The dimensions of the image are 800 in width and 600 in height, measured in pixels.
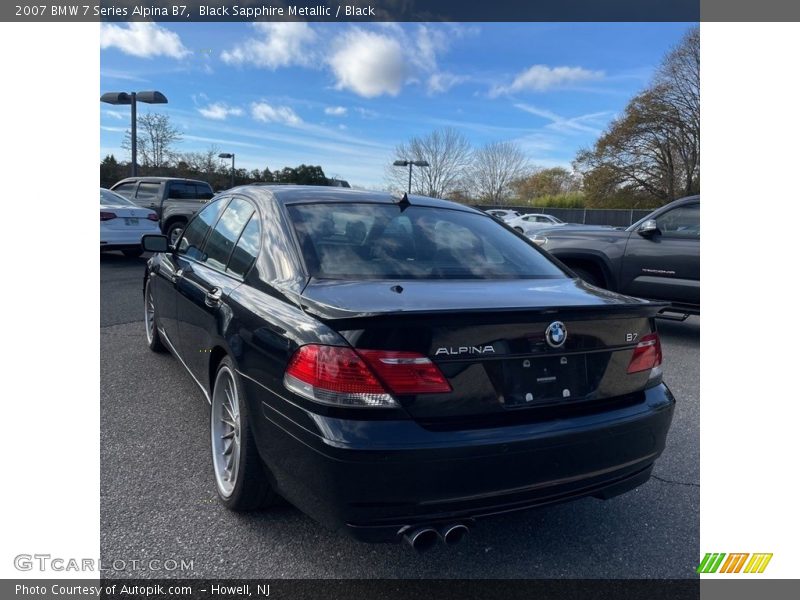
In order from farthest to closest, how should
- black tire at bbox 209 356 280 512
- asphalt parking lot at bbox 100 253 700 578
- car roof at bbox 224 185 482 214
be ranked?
car roof at bbox 224 185 482 214 < black tire at bbox 209 356 280 512 < asphalt parking lot at bbox 100 253 700 578

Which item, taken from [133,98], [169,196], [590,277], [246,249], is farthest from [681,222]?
[133,98]

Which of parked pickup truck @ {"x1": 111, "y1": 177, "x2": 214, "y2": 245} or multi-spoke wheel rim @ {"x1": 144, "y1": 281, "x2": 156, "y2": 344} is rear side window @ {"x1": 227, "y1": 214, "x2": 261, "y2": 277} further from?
parked pickup truck @ {"x1": 111, "y1": 177, "x2": 214, "y2": 245}

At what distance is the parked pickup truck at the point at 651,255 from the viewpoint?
6.86m

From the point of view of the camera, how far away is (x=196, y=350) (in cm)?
342

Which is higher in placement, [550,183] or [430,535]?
[550,183]

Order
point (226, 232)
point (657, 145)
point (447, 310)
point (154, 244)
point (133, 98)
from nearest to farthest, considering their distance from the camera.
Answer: point (447, 310) → point (226, 232) → point (154, 244) → point (133, 98) → point (657, 145)

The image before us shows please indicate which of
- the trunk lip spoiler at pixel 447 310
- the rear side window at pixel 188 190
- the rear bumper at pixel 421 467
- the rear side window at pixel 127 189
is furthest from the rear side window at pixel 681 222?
the rear side window at pixel 127 189

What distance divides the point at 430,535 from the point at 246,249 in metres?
1.81

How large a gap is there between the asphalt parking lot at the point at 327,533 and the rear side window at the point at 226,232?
111 cm

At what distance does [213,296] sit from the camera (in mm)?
3125

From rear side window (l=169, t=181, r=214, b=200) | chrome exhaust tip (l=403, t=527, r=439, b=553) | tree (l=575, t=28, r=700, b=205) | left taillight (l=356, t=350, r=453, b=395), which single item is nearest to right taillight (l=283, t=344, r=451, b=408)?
left taillight (l=356, t=350, r=453, b=395)

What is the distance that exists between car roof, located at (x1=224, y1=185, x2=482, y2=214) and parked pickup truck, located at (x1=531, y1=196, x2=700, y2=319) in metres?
3.99

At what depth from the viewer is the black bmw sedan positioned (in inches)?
80.2
